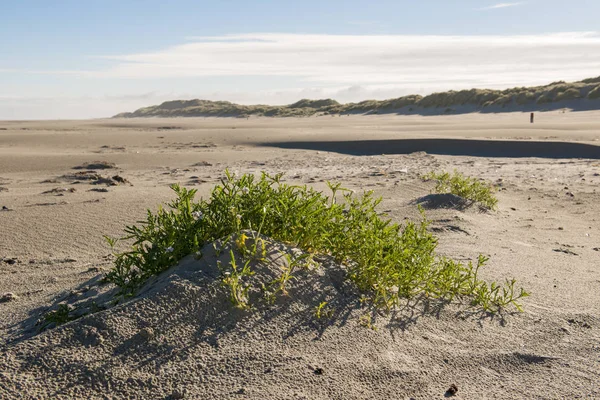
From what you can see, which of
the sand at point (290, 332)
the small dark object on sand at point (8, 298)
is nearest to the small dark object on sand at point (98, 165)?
the sand at point (290, 332)

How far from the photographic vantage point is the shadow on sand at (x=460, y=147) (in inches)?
417

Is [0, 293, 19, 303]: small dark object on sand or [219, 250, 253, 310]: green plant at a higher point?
[219, 250, 253, 310]: green plant

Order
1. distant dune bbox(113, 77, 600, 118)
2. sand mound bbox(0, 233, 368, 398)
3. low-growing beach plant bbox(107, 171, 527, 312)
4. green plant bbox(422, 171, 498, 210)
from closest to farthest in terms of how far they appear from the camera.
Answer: sand mound bbox(0, 233, 368, 398) → low-growing beach plant bbox(107, 171, 527, 312) → green plant bbox(422, 171, 498, 210) → distant dune bbox(113, 77, 600, 118)

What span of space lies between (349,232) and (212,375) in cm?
102

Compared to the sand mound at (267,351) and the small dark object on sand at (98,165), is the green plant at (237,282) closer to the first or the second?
the sand mound at (267,351)

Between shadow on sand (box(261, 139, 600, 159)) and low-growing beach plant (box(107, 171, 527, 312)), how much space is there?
28.5 feet

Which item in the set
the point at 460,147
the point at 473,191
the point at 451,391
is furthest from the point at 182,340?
the point at 460,147

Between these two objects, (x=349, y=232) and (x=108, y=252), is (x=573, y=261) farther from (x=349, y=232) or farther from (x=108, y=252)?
(x=108, y=252)

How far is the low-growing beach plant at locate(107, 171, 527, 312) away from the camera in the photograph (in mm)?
2643

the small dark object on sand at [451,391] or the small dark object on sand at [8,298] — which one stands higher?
the small dark object on sand at [8,298]

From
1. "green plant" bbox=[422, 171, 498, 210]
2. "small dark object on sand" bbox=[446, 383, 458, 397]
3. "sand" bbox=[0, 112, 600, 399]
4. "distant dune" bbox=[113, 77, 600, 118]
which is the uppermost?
"distant dune" bbox=[113, 77, 600, 118]

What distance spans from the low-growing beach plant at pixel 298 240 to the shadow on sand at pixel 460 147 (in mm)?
8674

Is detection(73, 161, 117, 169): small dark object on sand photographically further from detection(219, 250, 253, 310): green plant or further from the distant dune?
the distant dune

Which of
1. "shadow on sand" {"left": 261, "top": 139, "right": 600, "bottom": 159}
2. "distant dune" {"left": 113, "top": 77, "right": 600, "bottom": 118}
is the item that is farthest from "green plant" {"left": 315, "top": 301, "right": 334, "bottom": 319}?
"distant dune" {"left": 113, "top": 77, "right": 600, "bottom": 118}
